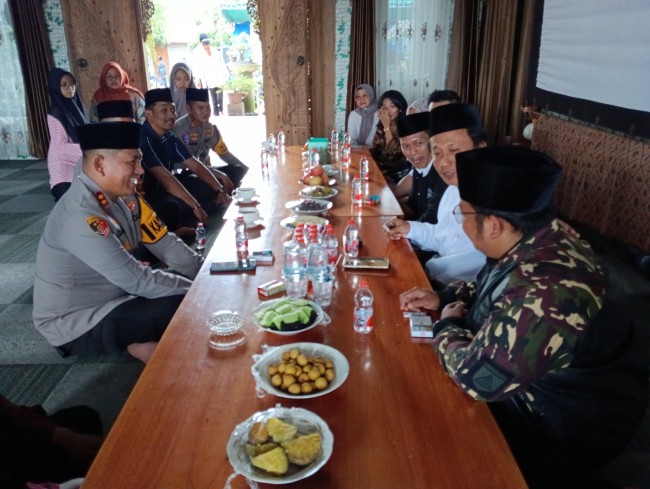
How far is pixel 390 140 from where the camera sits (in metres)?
4.38

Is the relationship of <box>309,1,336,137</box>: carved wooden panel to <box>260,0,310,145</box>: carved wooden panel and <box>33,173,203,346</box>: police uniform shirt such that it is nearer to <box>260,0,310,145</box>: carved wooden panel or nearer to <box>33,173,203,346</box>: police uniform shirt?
<box>260,0,310,145</box>: carved wooden panel

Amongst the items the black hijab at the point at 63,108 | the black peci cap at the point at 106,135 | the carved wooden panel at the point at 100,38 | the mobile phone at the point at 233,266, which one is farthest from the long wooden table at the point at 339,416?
the carved wooden panel at the point at 100,38

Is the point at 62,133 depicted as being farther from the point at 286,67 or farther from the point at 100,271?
the point at 286,67

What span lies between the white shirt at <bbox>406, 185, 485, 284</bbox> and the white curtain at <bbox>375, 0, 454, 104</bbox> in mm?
4167

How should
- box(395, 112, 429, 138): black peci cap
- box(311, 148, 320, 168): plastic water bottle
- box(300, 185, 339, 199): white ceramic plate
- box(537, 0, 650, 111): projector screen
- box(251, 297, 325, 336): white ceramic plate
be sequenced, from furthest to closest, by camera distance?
1. box(311, 148, 320, 168): plastic water bottle
2. box(537, 0, 650, 111): projector screen
3. box(300, 185, 339, 199): white ceramic plate
4. box(395, 112, 429, 138): black peci cap
5. box(251, 297, 325, 336): white ceramic plate

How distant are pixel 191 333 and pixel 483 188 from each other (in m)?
0.89

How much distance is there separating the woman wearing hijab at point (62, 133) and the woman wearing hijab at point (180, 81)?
1023mm

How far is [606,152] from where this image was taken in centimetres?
384

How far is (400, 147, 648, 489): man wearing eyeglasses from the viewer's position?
1.05m

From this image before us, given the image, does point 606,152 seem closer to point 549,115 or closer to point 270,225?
point 549,115

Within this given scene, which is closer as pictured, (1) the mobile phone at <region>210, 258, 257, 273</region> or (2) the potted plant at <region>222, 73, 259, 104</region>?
(1) the mobile phone at <region>210, 258, 257, 273</region>

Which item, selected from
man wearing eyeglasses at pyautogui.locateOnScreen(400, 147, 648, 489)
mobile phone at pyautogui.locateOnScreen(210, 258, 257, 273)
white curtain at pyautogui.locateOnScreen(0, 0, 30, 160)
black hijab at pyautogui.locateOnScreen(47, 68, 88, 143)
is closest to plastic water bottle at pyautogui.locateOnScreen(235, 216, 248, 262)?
mobile phone at pyautogui.locateOnScreen(210, 258, 257, 273)

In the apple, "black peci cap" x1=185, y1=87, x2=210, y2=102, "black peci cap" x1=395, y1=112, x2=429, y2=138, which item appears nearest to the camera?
"black peci cap" x1=395, y1=112, x2=429, y2=138

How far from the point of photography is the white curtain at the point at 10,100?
634 cm
